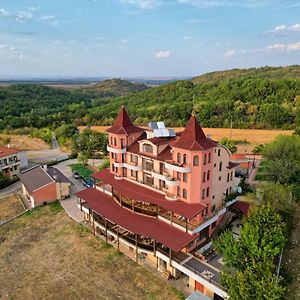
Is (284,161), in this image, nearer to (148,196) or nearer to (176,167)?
(176,167)

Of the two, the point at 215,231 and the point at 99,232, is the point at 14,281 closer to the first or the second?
the point at 99,232

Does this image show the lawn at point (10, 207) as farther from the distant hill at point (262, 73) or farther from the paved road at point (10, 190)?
the distant hill at point (262, 73)

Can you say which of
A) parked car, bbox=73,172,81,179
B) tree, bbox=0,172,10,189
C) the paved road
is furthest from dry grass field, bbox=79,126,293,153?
tree, bbox=0,172,10,189

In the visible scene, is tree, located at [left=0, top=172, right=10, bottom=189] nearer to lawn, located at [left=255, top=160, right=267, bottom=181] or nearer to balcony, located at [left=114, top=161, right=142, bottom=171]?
balcony, located at [left=114, top=161, right=142, bottom=171]

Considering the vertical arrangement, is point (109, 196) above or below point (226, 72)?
below

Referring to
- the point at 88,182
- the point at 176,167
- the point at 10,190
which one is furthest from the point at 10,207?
the point at 176,167

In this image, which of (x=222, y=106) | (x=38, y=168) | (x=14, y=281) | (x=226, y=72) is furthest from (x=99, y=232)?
(x=226, y=72)

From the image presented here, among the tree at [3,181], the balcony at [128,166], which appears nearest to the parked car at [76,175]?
the tree at [3,181]
